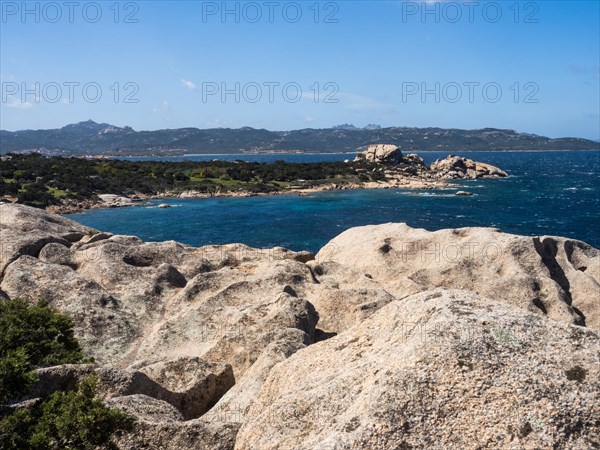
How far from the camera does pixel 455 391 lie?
932cm

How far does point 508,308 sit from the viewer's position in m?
11.1

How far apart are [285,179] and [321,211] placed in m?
52.1

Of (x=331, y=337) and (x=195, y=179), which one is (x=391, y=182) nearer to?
(x=195, y=179)

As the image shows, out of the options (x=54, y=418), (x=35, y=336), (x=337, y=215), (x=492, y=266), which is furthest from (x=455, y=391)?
(x=337, y=215)

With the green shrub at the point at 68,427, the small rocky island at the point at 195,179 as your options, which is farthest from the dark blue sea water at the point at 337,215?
the green shrub at the point at 68,427

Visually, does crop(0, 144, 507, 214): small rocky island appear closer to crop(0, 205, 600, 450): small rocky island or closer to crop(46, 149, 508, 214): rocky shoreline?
crop(46, 149, 508, 214): rocky shoreline

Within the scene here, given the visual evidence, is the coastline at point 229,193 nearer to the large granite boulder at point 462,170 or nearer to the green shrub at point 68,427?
the large granite boulder at point 462,170

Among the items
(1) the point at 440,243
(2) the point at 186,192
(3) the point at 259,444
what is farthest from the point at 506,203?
(3) the point at 259,444

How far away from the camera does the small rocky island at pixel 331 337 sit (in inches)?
361

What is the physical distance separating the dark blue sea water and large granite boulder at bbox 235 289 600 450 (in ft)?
212

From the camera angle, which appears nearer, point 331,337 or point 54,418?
point 54,418

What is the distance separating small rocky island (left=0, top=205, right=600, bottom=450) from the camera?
9.18m

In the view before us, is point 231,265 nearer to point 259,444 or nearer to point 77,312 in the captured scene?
point 77,312

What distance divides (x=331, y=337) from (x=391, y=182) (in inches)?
5555
